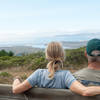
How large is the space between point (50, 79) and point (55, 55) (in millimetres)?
294

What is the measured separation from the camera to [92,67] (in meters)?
2.64

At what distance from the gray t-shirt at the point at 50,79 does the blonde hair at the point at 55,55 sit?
0.08m

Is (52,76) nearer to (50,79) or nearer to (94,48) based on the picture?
(50,79)

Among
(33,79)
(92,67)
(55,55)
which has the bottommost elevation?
(33,79)

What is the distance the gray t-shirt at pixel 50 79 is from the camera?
8.51 ft

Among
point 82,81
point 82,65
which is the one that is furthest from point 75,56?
point 82,81

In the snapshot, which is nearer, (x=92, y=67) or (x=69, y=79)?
(x=69, y=79)

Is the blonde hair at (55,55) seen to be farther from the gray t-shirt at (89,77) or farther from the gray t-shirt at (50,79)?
the gray t-shirt at (89,77)

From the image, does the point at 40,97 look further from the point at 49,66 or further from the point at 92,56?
the point at 92,56

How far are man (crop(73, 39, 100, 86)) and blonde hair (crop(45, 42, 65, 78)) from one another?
0.30 m

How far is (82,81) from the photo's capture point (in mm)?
2637

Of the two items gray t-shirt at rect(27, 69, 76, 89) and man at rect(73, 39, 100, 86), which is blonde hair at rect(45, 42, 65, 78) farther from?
man at rect(73, 39, 100, 86)

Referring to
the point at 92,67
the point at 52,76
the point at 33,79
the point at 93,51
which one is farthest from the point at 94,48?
the point at 33,79

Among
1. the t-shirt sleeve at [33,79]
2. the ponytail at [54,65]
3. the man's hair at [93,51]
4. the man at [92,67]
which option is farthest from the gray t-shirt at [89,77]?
the t-shirt sleeve at [33,79]
